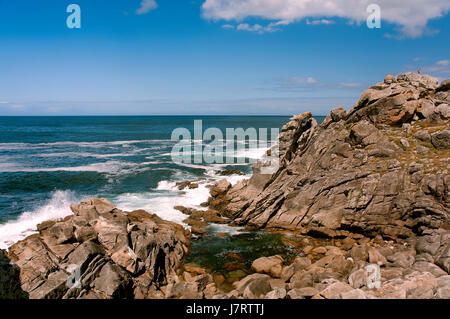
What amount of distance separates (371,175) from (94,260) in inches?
781

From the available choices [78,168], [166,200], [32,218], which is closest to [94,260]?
[32,218]

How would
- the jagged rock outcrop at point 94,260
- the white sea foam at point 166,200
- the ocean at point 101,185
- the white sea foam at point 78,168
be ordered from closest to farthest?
the jagged rock outcrop at point 94,260, the ocean at point 101,185, the white sea foam at point 166,200, the white sea foam at point 78,168

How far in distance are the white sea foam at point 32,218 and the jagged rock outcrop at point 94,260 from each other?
7150 mm

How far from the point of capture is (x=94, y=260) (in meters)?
15.6

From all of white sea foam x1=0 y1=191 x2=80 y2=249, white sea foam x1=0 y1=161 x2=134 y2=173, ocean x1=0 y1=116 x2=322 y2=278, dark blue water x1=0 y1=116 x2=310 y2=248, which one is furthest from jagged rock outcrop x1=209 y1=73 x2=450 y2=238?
white sea foam x1=0 y1=161 x2=134 y2=173

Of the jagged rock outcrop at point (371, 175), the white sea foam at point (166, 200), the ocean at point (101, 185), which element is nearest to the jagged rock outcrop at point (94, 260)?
the ocean at point (101, 185)

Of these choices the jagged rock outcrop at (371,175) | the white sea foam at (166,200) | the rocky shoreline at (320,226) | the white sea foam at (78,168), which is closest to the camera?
the rocky shoreline at (320,226)

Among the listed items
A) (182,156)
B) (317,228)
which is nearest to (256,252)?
(317,228)

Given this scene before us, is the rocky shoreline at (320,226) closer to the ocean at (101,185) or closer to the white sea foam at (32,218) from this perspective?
the ocean at (101,185)

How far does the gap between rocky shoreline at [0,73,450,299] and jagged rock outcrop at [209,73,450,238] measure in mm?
84

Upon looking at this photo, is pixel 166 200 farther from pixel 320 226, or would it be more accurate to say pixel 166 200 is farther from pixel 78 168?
pixel 78 168

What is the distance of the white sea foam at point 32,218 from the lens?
23516 mm

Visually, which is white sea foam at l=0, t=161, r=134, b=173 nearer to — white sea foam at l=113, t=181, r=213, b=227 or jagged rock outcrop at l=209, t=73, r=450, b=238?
white sea foam at l=113, t=181, r=213, b=227

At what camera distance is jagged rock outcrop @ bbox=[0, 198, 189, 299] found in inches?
547
